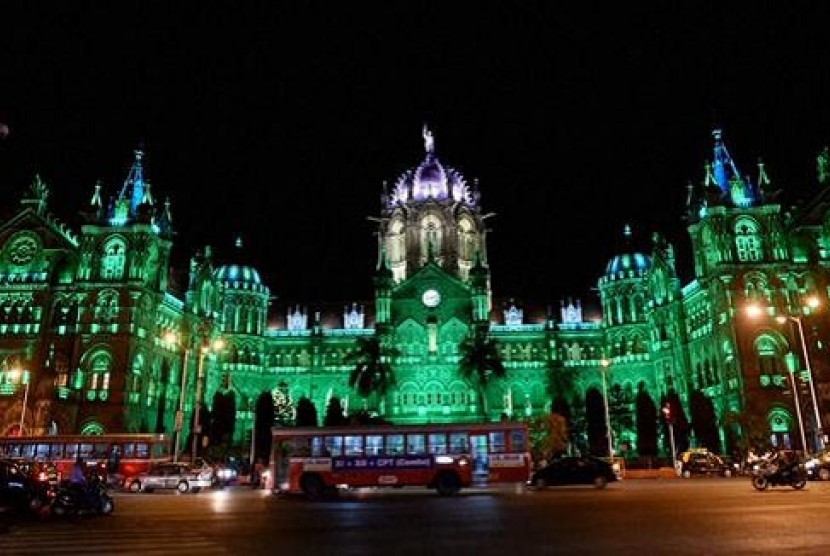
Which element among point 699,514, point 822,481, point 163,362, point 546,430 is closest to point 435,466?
point 699,514

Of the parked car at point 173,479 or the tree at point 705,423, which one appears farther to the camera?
the tree at point 705,423

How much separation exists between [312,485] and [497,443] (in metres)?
9.12

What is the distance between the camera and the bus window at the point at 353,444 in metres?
32.3

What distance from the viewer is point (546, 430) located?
204 feet

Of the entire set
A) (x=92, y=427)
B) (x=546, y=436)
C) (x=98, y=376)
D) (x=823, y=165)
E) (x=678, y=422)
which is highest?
(x=823, y=165)

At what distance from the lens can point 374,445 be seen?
32344mm

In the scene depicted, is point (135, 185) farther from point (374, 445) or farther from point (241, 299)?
point (374, 445)

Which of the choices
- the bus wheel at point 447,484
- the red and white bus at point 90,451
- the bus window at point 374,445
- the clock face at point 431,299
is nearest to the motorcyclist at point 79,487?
the bus window at point 374,445

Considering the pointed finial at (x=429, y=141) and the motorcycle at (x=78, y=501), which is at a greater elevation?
the pointed finial at (x=429, y=141)

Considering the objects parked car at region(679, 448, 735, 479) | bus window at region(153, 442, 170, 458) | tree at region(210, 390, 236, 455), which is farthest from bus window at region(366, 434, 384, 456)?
tree at region(210, 390, 236, 455)

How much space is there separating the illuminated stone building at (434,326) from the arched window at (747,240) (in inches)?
7.2

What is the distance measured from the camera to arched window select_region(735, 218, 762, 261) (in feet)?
225

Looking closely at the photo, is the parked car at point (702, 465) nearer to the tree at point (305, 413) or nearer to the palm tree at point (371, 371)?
the palm tree at point (371, 371)

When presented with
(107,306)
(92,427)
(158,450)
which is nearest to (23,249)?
(107,306)
